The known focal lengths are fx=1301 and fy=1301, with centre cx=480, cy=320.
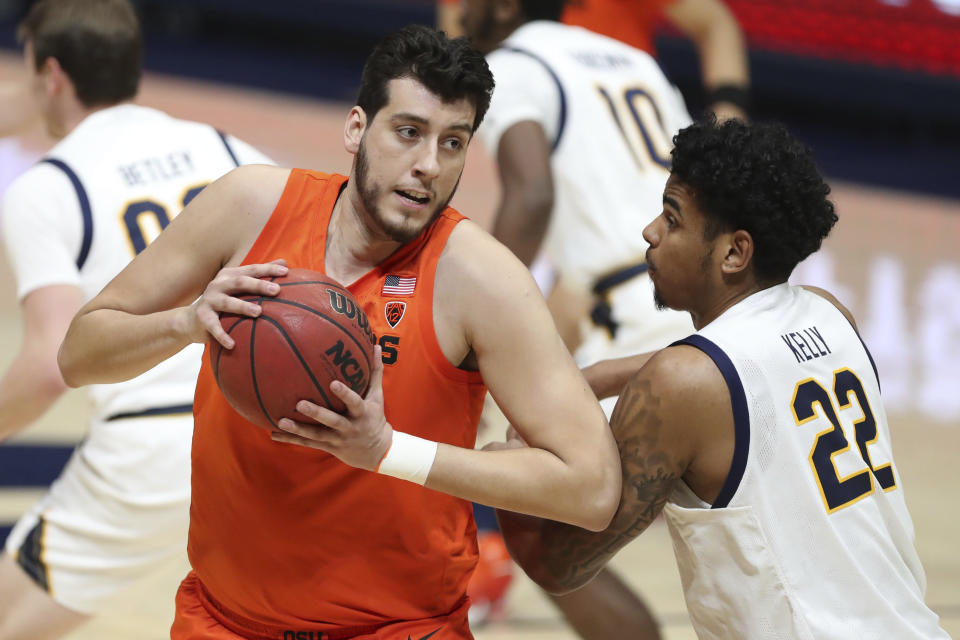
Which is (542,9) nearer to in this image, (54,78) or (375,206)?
(54,78)

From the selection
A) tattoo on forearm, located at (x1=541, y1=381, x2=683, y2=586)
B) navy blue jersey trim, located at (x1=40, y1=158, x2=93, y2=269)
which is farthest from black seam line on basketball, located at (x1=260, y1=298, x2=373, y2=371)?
navy blue jersey trim, located at (x1=40, y1=158, x2=93, y2=269)

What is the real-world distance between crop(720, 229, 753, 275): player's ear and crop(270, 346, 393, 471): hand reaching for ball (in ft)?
2.47

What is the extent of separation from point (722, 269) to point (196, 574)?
1266 mm

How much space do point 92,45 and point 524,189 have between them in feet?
4.29

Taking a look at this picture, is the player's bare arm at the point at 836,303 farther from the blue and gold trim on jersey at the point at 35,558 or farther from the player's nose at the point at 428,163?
the blue and gold trim on jersey at the point at 35,558

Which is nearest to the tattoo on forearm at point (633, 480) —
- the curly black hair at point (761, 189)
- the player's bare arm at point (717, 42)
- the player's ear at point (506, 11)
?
the curly black hair at point (761, 189)

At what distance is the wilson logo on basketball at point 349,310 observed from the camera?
7.36ft

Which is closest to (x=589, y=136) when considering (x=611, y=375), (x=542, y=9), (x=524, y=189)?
(x=524, y=189)

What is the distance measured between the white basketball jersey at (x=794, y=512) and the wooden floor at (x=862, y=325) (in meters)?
1.96

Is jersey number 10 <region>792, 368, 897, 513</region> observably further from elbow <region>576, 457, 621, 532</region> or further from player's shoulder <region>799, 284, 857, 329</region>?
elbow <region>576, 457, 621, 532</region>

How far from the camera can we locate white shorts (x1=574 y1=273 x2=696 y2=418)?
3.96m

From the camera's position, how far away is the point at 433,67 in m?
2.39

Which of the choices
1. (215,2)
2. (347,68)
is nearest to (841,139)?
(347,68)

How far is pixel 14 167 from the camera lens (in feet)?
34.8
